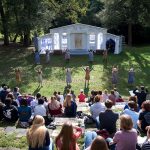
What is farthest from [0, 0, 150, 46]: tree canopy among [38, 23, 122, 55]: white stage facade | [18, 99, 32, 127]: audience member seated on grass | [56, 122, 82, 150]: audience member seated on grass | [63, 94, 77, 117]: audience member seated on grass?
[56, 122, 82, 150]: audience member seated on grass

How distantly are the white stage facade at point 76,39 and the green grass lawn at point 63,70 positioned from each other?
→ 58.5 inches

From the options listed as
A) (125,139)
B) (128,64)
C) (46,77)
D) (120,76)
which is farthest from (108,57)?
(125,139)

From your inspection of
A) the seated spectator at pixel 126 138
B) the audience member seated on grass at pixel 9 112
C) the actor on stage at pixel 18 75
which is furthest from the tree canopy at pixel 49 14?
the seated spectator at pixel 126 138

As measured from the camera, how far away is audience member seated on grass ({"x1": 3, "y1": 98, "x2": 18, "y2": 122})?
12586 millimetres

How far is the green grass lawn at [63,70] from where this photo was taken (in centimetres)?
2548

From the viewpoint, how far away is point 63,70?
29125mm

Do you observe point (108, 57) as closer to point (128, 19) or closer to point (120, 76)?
point (120, 76)

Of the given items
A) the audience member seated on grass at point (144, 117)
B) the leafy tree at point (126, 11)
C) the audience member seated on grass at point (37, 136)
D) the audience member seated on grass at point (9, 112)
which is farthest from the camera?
the leafy tree at point (126, 11)

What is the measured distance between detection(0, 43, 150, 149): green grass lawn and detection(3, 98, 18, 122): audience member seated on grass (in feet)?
35.2

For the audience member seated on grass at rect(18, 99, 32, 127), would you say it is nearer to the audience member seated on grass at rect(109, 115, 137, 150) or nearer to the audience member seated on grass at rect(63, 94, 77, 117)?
the audience member seated on grass at rect(63, 94, 77, 117)

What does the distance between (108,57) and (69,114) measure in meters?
20.6

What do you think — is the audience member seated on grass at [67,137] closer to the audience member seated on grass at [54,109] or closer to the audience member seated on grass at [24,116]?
the audience member seated on grass at [24,116]

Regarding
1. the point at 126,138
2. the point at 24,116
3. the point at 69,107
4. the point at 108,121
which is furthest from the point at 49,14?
the point at 126,138

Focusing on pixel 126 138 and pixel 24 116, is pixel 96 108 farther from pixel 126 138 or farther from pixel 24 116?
pixel 126 138
